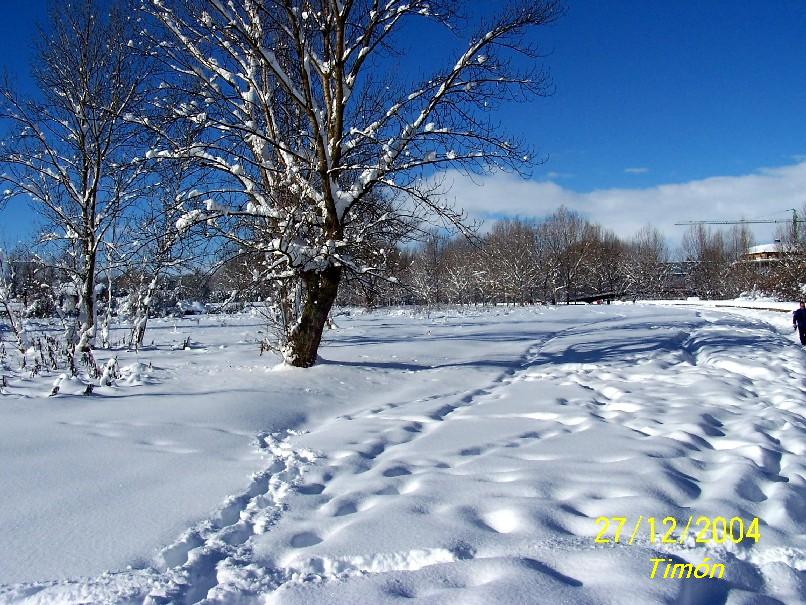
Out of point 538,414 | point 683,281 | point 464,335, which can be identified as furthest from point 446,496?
point 683,281

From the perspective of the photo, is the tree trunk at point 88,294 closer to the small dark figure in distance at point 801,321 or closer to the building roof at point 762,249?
the small dark figure in distance at point 801,321

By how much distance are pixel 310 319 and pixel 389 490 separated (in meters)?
5.45

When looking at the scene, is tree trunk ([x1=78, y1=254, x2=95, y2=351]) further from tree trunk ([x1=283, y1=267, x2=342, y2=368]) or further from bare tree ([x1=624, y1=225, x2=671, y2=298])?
bare tree ([x1=624, y1=225, x2=671, y2=298])

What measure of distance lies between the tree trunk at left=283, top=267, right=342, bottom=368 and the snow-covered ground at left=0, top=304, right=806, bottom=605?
3.97 feet

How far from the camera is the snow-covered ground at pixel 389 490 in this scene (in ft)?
7.74

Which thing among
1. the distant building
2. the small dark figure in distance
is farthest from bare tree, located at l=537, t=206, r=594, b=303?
the small dark figure in distance

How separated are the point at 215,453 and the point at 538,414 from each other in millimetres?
3294

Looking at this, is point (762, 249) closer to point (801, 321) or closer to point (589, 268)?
point (589, 268)

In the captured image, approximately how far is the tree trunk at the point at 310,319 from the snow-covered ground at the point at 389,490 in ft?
3.97

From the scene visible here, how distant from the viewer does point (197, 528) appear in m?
2.94

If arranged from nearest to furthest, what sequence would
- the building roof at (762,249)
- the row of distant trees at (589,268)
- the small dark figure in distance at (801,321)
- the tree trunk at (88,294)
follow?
the tree trunk at (88,294) < the small dark figure in distance at (801,321) < the row of distant trees at (589,268) < the building roof at (762,249)

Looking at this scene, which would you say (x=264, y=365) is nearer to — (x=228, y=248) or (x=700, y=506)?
(x=228, y=248)

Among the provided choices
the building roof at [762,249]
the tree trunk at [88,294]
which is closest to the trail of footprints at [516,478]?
the tree trunk at [88,294]

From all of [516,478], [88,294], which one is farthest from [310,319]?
[516,478]
